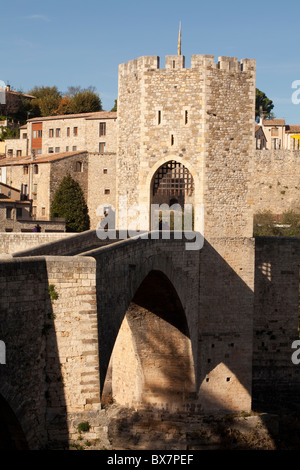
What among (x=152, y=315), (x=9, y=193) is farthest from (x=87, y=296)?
(x=9, y=193)

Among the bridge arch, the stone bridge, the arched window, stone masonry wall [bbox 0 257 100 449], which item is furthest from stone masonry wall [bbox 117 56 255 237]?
the arched window

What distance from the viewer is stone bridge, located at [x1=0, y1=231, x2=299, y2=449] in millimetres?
9461

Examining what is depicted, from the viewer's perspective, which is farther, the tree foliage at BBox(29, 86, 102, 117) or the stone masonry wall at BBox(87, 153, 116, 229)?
the tree foliage at BBox(29, 86, 102, 117)

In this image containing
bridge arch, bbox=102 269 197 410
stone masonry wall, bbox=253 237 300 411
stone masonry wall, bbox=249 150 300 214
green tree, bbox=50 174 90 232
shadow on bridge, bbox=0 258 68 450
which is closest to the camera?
shadow on bridge, bbox=0 258 68 450

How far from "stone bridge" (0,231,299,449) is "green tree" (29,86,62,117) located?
45.7m

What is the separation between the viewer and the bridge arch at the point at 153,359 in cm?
1942

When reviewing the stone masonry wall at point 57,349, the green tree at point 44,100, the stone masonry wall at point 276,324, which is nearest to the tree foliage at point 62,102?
the green tree at point 44,100

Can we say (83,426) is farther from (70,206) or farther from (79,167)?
(79,167)

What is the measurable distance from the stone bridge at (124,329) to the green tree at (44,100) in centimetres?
4570

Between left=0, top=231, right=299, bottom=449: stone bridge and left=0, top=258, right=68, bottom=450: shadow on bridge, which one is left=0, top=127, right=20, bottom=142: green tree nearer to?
left=0, top=231, right=299, bottom=449: stone bridge

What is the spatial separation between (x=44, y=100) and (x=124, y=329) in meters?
49.0

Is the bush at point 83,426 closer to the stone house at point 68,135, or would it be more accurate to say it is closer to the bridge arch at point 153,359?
the bridge arch at point 153,359
